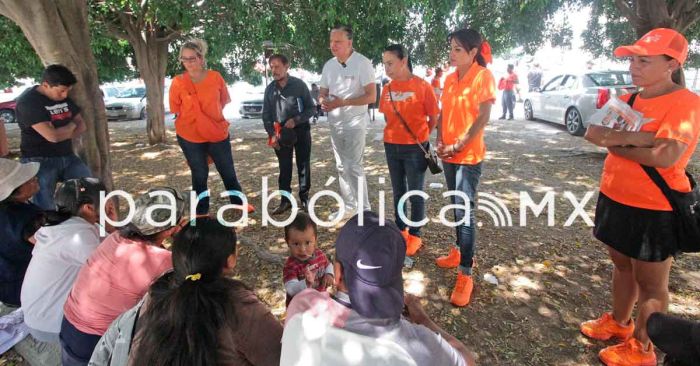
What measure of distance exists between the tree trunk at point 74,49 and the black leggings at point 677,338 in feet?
14.8

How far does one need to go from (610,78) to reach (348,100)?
8.22m

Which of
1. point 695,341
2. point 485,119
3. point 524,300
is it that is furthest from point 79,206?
point 524,300

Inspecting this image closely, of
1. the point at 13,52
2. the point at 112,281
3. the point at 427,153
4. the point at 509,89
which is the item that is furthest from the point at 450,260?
the point at 13,52

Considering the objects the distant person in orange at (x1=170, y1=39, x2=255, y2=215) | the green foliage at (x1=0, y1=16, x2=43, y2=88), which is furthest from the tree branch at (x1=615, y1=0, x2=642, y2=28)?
the green foliage at (x1=0, y1=16, x2=43, y2=88)

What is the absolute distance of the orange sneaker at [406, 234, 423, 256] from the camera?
3771 mm

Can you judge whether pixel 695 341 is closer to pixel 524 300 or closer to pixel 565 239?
pixel 524 300

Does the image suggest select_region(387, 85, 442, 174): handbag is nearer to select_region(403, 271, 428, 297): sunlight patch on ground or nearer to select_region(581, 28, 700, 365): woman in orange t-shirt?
select_region(403, 271, 428, 297): sunlight patch on ground

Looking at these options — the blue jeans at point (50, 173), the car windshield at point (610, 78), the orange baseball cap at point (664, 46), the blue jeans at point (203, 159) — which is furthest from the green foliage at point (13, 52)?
the car windshield at point (610, 78)

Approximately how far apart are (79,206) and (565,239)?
394cm

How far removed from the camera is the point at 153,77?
9.40 meters

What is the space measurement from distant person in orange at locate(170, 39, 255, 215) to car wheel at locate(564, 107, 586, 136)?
323 inches

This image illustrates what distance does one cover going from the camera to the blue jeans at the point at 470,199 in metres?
3.00

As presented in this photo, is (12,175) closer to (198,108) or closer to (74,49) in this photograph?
(198,108)

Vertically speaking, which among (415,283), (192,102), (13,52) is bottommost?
(415,283)
